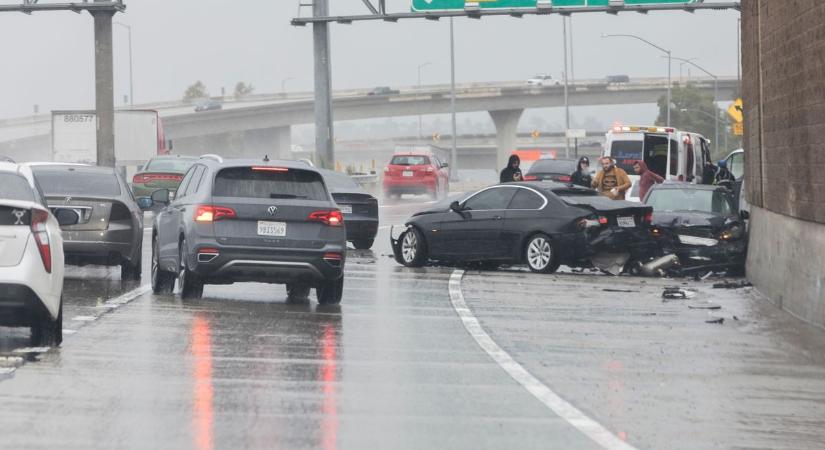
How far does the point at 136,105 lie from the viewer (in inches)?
4779

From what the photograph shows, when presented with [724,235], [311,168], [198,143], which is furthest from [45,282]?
[198,143]

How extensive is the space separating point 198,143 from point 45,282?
141 m

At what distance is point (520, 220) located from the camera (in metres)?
22.9

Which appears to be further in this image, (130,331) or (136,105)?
(136,105)

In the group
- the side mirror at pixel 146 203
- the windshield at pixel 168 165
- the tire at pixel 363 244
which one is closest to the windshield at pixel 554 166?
the windshield at pixel 168 165

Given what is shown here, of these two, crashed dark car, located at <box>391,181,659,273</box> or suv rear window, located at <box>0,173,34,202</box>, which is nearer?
suv rear window, located at <box>0,173,34,202</box>

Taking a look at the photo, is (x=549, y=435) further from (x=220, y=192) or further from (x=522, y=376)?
(x=220, y=192)

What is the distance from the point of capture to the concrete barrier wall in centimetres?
1588

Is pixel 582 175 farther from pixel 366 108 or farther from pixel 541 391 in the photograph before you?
pixel 366 108

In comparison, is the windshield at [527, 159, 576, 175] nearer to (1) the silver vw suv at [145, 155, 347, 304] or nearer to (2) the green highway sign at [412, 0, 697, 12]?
(2) the green highway sign at [412, 0, 697, 12]

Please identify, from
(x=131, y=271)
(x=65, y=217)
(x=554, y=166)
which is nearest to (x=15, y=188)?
(x=65, y=217)

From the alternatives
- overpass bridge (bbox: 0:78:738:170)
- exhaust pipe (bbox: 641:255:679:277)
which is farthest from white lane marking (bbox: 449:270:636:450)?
overpass bridge (bbox: 0:78:738:170)

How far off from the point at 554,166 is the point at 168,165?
13098mm

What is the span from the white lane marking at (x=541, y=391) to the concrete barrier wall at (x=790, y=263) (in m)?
3.55
